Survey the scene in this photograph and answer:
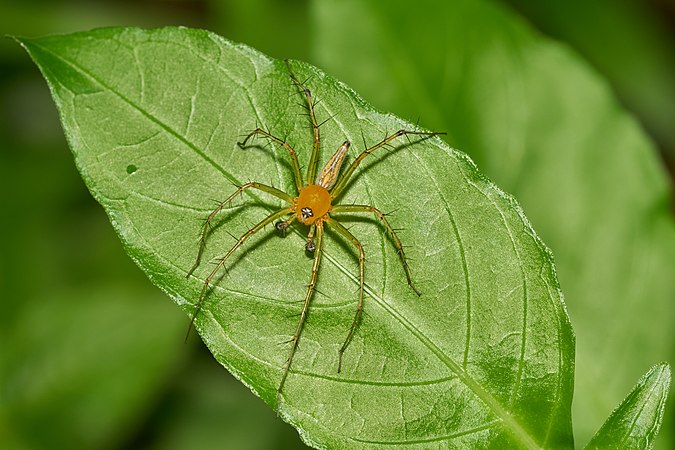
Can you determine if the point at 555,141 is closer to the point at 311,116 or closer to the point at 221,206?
the point at 311,116

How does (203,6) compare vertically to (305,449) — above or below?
above

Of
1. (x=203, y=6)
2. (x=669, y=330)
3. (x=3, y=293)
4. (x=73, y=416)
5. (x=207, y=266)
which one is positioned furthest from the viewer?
(x=203, y=6)

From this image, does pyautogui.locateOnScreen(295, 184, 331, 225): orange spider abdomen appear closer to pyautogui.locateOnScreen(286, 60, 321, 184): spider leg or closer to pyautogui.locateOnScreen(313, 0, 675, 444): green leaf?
pyautogui.locateOnScreen(286, 60, 321, 184): spider leg

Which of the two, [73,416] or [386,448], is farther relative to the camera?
[73,416]

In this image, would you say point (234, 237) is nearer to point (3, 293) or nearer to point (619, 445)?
point (619, 445)

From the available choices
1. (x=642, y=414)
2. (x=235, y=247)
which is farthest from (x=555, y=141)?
(x=235, y=247)

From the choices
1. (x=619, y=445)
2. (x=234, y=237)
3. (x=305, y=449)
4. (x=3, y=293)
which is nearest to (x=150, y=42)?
(x=234, y=237)

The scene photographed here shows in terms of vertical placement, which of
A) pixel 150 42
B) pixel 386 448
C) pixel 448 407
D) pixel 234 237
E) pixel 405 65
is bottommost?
pixel 386 448

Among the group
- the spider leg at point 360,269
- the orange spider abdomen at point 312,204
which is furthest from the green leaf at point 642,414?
the orange spider abdomen at point 312,204
